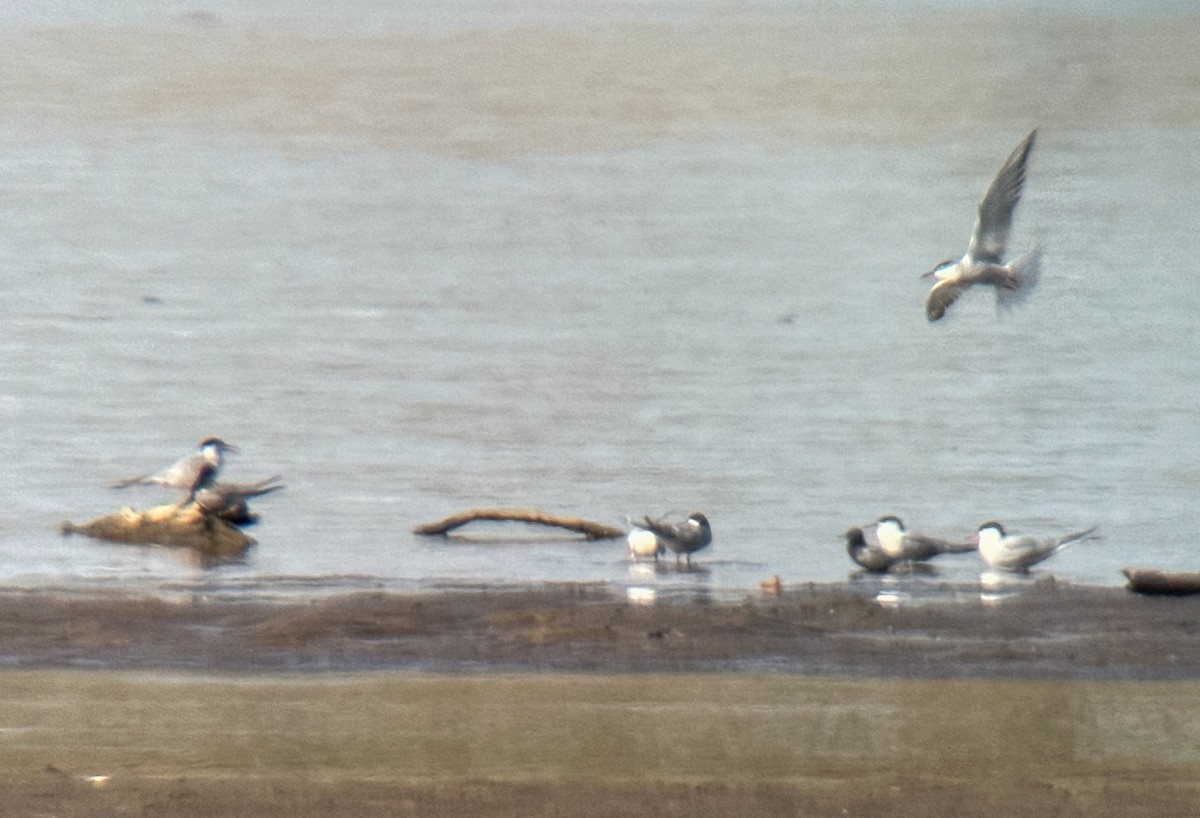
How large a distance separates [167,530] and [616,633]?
2.94 metres

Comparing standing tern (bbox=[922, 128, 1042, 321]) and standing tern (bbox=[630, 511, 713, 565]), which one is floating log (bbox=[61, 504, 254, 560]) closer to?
standing tern (bbox=[630, 511, 713, 565])

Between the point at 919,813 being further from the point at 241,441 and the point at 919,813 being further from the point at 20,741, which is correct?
the point at 241,441

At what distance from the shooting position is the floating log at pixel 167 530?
834 centimetres

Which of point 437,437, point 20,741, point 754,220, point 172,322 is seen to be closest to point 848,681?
point 20,741

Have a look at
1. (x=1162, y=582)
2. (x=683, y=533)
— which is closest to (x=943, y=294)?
(x=683, y=533)

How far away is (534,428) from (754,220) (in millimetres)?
1627

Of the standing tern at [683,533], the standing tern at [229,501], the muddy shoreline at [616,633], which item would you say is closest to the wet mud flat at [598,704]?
the muddy shoreline at [616,633]

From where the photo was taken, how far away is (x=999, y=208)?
7793mm

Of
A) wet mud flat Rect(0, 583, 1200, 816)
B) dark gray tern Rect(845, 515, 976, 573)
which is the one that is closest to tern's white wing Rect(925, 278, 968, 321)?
dark gray tern Rect(845, 515, 976, 573)

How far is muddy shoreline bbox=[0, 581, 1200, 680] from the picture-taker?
A: 5.80 meters

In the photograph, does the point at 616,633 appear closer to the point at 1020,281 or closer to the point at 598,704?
the point at 598,704

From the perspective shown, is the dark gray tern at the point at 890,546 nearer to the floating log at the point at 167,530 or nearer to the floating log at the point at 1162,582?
the floating log at the point at 1162,582

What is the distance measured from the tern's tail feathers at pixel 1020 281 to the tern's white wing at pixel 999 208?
0.09 m

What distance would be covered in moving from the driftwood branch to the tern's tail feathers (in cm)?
197
